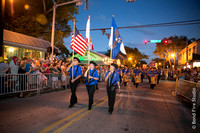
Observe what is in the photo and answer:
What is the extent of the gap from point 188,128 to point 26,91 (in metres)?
7.59

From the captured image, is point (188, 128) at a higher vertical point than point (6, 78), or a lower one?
lower

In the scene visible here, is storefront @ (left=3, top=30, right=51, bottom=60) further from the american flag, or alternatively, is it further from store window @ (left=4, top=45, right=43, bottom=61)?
the american flag

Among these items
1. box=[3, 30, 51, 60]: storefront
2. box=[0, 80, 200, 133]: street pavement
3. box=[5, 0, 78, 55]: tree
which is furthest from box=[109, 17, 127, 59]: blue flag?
box=[5, 0, 78, 55]: tree

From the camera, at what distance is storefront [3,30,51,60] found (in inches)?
540

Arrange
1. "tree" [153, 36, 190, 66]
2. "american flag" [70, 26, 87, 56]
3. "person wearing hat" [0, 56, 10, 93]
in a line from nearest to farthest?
"person wearing hat" [0, 56, 10, 93] < "american flag" [70, 26, 87, 56] < "tree" [153, 36, 190, 66]

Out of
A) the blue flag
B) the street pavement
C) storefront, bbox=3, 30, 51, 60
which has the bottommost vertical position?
the street pavement

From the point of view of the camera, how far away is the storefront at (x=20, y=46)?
45.0 ft

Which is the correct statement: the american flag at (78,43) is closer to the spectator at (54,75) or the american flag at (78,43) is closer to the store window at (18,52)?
the spectator at (54,75)

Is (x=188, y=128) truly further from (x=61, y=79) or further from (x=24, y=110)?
(x=61, y=79)

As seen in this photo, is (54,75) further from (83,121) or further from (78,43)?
(83,121)

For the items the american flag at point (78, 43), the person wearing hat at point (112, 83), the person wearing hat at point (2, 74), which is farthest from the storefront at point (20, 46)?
the person wearing hat at point (112, 83)

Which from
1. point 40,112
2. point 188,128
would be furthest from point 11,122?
point 188,128

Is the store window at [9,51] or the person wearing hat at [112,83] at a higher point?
the store window at [9,51]

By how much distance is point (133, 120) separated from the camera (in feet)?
14.5
